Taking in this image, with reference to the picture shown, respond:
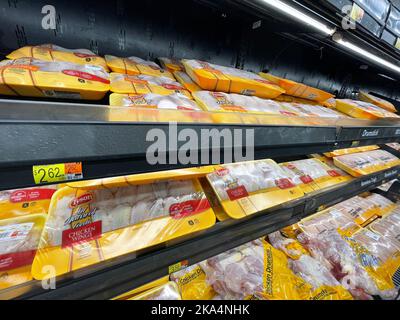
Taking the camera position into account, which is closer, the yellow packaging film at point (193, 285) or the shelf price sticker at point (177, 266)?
the shelf price sticker at point (177, 266)

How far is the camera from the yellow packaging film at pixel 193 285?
76 centimetres

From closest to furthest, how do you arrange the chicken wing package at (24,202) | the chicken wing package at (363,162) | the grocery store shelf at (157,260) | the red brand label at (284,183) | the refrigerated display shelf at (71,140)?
1. the refrigerated display shelf at (71,140)
2. the grocery store shelf at (157,260)
3. the chicken wing package at (24,202)
4. the red brand label at (284,183)
5. the chicken wing package at (363,162)

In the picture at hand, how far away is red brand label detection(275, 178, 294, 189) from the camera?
2.87 feet

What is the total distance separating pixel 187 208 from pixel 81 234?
305mm

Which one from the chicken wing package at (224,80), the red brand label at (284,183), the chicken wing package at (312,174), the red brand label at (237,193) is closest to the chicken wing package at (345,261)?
the chicken wing package at (312,174)

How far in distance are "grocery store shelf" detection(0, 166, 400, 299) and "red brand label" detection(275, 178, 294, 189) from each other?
77 mm

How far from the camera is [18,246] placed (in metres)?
0.49

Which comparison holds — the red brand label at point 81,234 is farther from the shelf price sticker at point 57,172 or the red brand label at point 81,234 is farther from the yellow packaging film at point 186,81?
the yellow packaging film at point 186,81

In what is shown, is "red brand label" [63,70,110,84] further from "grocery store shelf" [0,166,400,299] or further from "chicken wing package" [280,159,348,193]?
"chicken wing package" [280,159,348,193]

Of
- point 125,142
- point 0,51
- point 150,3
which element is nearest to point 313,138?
point 125,142

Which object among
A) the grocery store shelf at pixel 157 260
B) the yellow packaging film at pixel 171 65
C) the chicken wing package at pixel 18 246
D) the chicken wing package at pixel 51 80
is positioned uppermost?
the yellow packaging film at pixel 171 65

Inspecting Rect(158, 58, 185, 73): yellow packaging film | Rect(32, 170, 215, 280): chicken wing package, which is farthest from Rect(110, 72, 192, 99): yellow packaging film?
Rect(32, 170, 215, 280): chicken wing package

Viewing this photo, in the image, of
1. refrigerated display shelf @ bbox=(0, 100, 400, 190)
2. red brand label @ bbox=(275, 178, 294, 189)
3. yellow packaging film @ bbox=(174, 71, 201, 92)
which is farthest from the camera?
yellow packaging film @ bbox=(174, 71, 201, 92)

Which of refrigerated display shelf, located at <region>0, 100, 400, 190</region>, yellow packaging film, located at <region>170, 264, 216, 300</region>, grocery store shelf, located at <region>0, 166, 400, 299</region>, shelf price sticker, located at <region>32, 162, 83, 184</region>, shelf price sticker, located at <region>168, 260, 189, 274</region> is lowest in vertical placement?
yellow packaging film, located at <region>170, 264, 216, 300</region>
